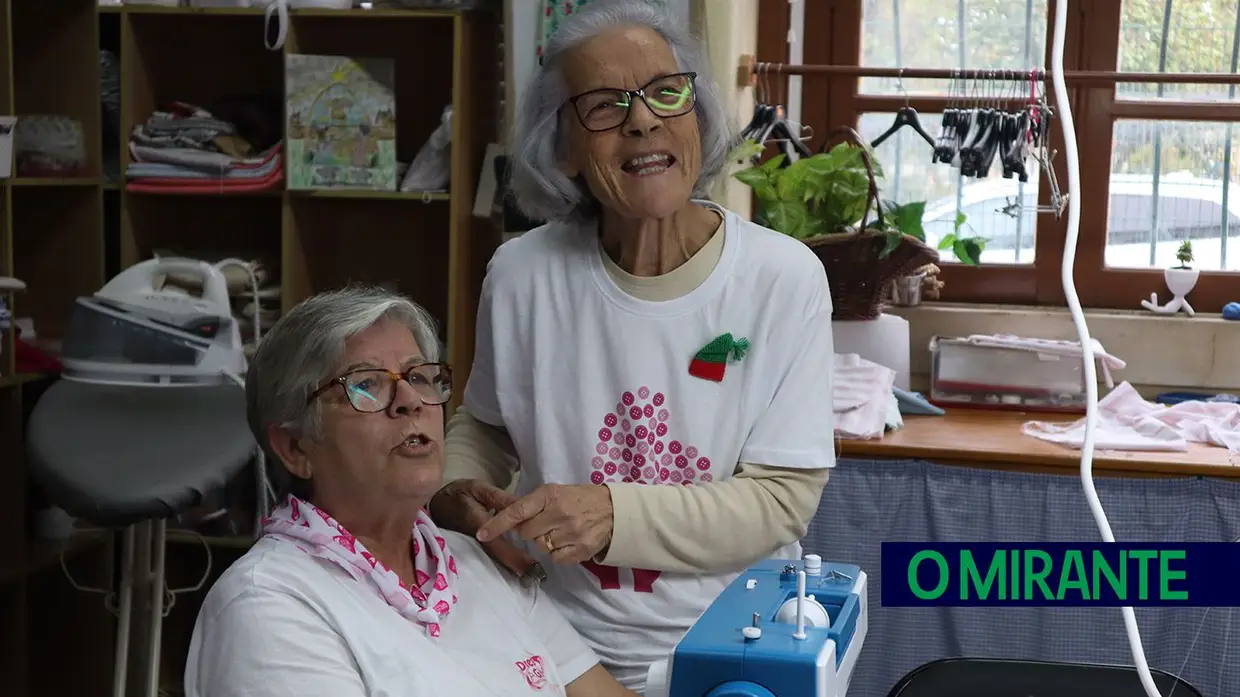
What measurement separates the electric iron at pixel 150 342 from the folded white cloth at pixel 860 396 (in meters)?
1.26

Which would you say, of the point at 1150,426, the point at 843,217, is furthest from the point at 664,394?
the point at 1150,426

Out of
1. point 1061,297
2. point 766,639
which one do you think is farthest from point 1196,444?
point 766,639

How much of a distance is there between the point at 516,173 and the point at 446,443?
13.8 inches

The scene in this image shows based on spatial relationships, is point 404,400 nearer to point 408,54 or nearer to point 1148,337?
point 408,54

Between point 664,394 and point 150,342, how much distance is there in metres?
1.54

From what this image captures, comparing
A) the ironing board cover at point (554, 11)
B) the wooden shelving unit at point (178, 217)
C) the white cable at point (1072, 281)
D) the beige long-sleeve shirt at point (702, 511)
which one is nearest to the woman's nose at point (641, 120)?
the beige long-sleeve shirt at point (702, 511)

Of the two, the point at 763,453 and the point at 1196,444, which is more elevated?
the point at 763,453

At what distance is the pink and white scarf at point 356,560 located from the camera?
1.34m

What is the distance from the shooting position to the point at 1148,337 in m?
3.32

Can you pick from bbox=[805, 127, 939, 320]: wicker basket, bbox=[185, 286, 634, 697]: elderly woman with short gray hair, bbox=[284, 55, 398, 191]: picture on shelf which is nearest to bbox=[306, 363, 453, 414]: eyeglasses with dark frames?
bbox=[185, 286, 634, 697]: elderly woman with short gray hair

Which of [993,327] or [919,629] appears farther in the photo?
[993,327]

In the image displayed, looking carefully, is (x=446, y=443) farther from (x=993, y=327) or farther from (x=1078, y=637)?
Answer: (x=993, y=327)

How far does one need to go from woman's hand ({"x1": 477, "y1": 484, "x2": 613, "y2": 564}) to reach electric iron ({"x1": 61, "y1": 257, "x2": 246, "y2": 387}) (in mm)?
1524

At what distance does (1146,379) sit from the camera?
10.9 feet
